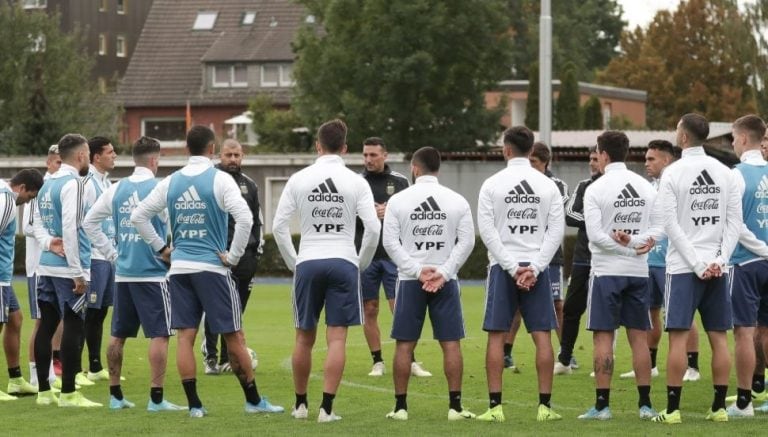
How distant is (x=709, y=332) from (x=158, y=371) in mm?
4553

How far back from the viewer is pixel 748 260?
12359 millimetres

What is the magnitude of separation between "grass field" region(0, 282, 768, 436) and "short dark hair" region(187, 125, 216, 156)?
2.20 m

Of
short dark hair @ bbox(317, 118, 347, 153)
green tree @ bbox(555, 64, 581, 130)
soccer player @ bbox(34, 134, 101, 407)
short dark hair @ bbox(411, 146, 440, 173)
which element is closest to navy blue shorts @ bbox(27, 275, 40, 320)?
soccer player @ bbox(34, 134, 101, 407)

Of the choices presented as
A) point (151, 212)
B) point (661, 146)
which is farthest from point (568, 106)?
point (151, 212)

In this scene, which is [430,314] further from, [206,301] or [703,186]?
[703,186]

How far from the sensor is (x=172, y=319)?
485 inches

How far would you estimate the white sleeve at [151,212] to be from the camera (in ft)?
40.5

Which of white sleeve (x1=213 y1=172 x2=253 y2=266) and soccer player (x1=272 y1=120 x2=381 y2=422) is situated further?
white sleeve (x1=213 y1=172 x2=253 y2=266)

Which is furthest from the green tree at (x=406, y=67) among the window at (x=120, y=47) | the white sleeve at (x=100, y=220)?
the window at (x=120, y=47)

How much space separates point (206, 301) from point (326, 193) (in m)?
1.32

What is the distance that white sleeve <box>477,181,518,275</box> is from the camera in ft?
39.3

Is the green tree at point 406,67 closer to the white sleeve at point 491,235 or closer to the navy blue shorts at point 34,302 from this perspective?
the navy blue shorts at point 34,302

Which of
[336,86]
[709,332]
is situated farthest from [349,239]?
[336,86]

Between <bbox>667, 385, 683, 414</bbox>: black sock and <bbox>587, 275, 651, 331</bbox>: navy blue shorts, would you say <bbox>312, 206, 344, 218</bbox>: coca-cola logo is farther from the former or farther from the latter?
<bbox>667, 385, 683, 414</bbox>: black sock
